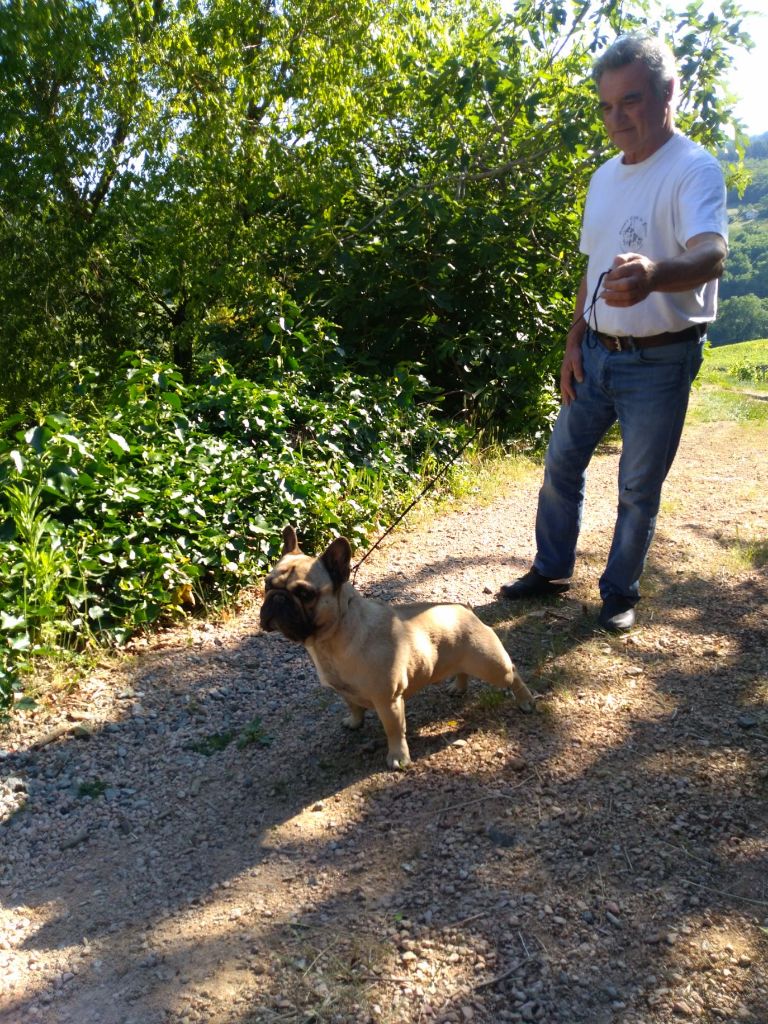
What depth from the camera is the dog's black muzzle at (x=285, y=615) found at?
331 cm

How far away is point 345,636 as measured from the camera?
3.45 m

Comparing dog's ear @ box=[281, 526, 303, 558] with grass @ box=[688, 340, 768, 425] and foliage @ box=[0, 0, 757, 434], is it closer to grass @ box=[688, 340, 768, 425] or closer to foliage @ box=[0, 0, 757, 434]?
foliage @ box=[0, 0, 757, 434]

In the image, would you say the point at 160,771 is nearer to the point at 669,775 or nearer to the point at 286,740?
the point at 286,740

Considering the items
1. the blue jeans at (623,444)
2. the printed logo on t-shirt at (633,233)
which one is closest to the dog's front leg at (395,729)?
the blue jeans at (623,444)

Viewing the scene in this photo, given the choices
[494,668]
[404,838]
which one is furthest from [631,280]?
[404,838]

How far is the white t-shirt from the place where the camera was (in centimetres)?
369

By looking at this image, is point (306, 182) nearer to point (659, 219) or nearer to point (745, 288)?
point (659, 219)

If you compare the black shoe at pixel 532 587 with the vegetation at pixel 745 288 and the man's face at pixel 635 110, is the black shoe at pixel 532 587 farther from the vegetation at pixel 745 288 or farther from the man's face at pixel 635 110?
the vegetation at pixel 745 288

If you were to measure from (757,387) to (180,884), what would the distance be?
16080 millimetres

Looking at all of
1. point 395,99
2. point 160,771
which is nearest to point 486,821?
point 160,771

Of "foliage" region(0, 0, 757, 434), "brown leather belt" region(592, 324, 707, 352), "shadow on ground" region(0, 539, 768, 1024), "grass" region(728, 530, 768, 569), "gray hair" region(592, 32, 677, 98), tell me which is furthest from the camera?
"foliage" region(0, 0, 757, 434)

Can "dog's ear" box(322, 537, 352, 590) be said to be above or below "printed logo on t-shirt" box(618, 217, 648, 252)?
below

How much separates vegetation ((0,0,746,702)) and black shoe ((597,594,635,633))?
6.83 feet

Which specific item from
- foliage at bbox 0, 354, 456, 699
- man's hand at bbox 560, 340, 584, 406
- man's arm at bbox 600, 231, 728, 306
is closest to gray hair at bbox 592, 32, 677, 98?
man's arm at bbox 600, 231, 728, 306
